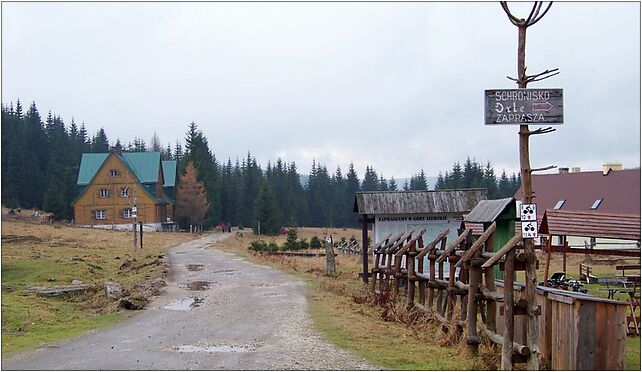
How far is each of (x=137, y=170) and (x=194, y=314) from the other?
198ft

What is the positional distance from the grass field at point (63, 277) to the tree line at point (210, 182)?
27.5m

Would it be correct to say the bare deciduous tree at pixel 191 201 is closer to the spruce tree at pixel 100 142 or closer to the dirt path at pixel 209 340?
the spruce tree at pixel 100 142

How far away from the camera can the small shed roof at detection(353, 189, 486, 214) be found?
25609 mm

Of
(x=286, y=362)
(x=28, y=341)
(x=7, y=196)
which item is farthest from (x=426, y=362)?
(x=7, y=196)

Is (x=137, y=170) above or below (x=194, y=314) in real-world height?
above

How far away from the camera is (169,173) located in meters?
81.8

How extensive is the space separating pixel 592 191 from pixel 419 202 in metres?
32.9

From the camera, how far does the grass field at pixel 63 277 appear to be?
14.6 metres

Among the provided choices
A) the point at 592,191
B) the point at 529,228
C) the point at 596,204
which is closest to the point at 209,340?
the point at 529,228

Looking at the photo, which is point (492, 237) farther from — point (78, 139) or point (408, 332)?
point (78, 139)

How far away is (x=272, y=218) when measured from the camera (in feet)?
252

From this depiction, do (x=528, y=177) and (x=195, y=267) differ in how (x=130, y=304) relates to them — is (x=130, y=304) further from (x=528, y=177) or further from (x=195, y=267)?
(x=195, y=267)

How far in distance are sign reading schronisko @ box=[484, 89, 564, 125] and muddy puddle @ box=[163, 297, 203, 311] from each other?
10.7 meters

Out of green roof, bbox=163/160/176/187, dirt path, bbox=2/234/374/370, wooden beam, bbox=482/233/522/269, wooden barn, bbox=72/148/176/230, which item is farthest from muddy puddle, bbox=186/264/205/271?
green roof, bbox=163/160/176/187
